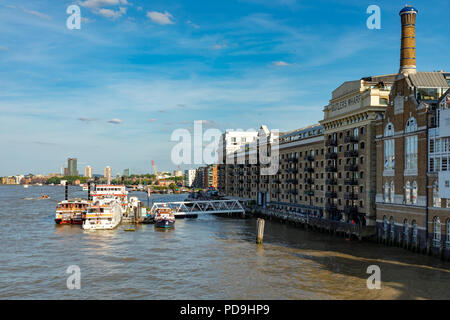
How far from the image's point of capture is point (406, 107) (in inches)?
2302

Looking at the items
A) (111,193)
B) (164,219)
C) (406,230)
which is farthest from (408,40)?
(111,193)

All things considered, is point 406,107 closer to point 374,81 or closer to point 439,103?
point 439,103

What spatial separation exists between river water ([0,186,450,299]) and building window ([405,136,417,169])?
11.1 meters

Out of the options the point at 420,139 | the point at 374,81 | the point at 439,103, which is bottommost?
the point at 420,139

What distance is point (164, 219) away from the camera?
282 feet

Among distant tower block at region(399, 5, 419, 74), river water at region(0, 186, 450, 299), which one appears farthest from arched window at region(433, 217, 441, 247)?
distant tower block at region(399, 5, 419, 74)

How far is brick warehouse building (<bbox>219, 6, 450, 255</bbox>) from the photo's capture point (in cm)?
5162

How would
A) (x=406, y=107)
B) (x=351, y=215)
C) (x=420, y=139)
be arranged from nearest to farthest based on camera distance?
(x=420, y=139) → (x=406, y=107) → (x=351, y=215)

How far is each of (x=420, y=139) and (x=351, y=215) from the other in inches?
887

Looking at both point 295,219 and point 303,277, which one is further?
point 295,219

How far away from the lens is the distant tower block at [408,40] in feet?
200

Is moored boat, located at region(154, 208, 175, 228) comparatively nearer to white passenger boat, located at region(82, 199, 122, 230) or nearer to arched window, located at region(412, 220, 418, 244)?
white passenger boat, located at region(82, 199, 122, 230)

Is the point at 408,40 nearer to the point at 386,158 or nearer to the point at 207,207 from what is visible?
the point at 386,158
